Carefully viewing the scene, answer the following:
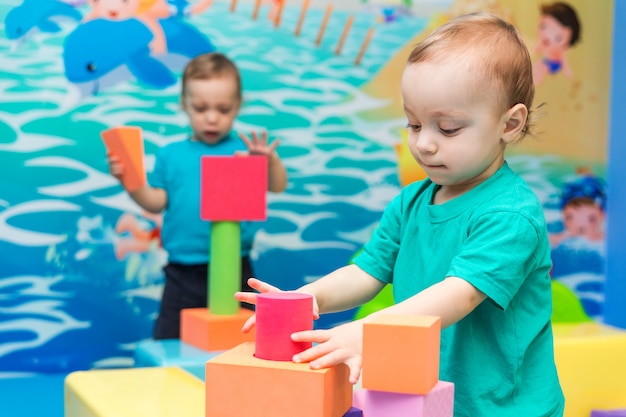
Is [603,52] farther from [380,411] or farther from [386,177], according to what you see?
[380,411]

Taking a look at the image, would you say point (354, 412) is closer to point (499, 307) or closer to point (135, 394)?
point (499, 307)

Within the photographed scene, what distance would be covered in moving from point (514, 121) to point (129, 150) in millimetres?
1390

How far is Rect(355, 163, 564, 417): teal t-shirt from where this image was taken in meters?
1.07

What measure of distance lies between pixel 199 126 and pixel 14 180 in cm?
69

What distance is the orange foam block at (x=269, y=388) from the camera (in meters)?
0.92

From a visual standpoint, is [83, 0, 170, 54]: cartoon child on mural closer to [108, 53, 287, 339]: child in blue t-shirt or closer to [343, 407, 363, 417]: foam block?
[108, 53, 287, 339]: child in blue t-shirt

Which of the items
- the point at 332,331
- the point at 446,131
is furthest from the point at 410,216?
the point at 332,331

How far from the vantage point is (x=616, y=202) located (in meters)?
2.64

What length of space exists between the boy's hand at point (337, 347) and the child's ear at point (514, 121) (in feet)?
1.11

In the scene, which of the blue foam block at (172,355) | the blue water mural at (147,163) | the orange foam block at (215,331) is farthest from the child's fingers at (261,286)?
the blue water mural at (147,163)

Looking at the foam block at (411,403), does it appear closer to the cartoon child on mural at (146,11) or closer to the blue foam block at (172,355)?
the blue foam block at (172,355)

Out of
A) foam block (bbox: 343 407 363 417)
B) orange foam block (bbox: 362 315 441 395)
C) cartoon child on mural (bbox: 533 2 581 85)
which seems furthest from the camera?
cartoon child on mural (bbox: 533 2 581 85)

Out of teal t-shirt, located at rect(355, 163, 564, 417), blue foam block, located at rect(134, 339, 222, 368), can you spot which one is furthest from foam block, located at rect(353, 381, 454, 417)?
blue foam block, located at rect(134, 339, 222, 368)

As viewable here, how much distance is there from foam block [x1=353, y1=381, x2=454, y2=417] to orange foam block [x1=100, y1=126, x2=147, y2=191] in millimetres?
1488
